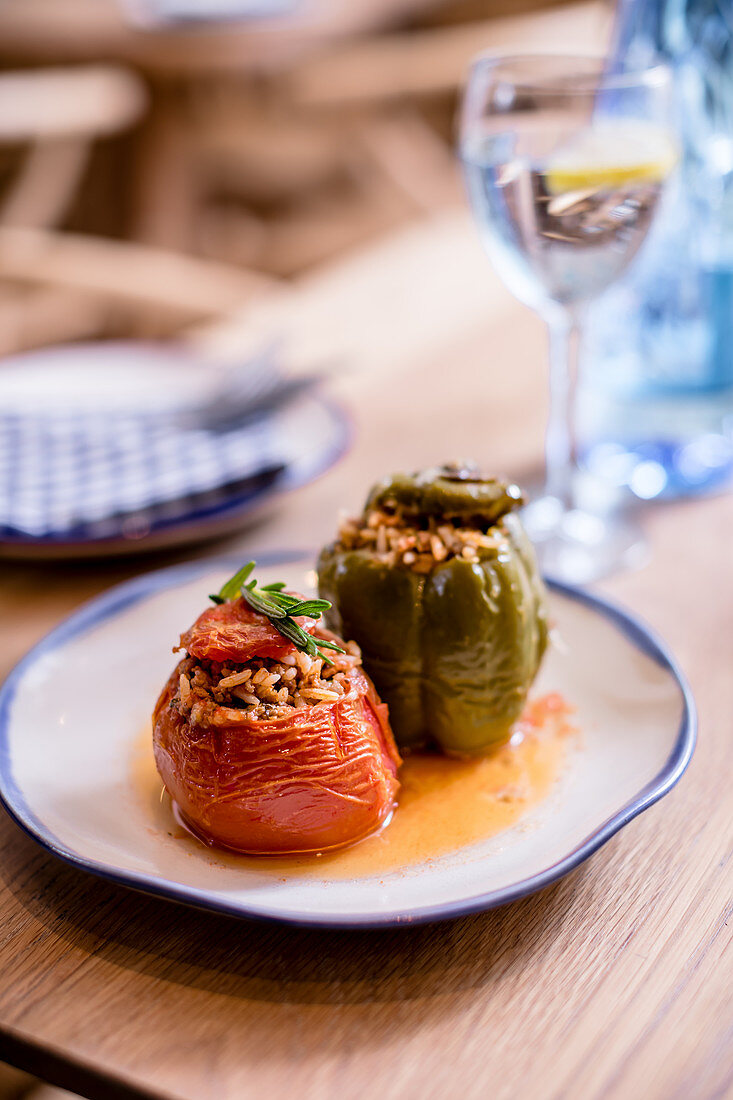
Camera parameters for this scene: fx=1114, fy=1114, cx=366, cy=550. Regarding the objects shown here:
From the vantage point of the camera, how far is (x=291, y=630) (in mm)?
599

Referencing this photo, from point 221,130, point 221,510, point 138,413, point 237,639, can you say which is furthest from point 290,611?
point 221,130

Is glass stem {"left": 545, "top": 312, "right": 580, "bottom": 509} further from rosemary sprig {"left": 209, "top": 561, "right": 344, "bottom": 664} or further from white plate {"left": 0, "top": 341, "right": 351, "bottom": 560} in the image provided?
rosemary sprig {"left": 209, "top": 561, "right": 344, "bottom": 664}

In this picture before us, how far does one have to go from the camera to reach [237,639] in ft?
1.98

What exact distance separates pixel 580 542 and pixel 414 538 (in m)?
0.33

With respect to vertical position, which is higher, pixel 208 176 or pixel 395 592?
pixel 395 592

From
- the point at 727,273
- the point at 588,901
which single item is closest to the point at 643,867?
the point at 588,901

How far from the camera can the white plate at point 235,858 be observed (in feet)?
1.75

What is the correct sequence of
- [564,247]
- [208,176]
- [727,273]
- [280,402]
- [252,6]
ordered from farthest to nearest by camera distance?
1. [208,176]
2. [252,6]
3. [280,402]
4. [727,273]
5. [564,247]

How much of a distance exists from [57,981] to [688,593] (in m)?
0.58

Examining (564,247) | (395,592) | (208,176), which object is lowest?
(208,176)

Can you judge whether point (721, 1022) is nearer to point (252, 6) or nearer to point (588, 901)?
point (588, 901)

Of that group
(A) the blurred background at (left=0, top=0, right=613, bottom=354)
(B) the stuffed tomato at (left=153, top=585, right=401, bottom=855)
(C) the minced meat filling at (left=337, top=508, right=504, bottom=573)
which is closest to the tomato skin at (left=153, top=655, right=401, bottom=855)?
(B) the stuffed tomato at (left=153, top=585, right=401, bottom=855)

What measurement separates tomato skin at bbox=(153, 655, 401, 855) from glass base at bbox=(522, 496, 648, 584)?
1.22ft

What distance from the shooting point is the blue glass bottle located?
3.24 feet
